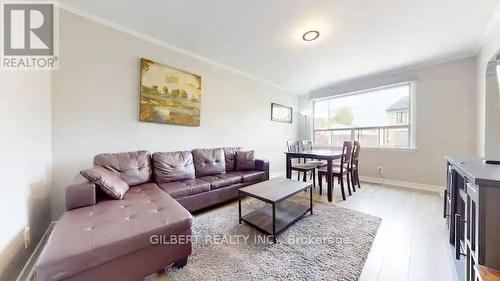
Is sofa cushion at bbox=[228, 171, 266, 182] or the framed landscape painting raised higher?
the framed landscape painting

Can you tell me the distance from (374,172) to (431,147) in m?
1.07

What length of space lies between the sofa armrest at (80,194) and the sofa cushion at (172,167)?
846 millimetres

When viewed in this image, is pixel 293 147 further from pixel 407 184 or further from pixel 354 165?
pixel 407 184

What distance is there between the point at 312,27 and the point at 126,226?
281 centimetres

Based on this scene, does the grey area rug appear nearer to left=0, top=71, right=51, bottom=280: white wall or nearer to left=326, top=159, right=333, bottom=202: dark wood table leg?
left=326, top=159, right=333, bottom=202: dark wood table leg

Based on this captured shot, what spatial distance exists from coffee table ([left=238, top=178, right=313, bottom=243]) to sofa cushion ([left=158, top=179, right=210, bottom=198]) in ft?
1.82

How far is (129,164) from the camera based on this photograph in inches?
88.2

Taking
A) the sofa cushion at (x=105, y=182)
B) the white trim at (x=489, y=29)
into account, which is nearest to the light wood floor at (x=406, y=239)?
the sofa cushion at (x=105, y=182)

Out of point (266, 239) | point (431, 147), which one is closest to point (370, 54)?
point (431, 147)

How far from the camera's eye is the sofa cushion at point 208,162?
9.48 ft

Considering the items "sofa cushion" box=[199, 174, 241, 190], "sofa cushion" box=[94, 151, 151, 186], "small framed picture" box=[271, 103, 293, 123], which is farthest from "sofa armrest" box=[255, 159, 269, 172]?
"small framed picture" box=[271, 103, 293, 123]

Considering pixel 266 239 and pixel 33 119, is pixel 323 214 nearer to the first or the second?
pixel 266 239

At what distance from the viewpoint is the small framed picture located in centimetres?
483

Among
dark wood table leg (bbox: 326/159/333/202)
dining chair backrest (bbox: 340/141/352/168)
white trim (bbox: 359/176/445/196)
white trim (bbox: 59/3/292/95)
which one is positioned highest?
white trim (bbox: 59/3/292/95)
